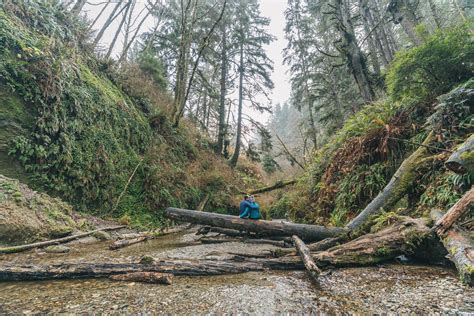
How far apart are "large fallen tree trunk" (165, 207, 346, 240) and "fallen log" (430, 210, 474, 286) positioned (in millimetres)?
2263

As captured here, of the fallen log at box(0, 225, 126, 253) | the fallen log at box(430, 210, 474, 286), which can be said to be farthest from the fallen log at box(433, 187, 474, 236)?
→ the fallen log at box(0, 225, 126, 253)

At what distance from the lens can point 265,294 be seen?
2.92 metres

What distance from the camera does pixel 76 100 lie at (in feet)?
25.1

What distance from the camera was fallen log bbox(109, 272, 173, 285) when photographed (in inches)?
128

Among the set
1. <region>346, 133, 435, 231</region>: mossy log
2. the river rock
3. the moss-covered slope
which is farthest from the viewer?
the moss-covered slope

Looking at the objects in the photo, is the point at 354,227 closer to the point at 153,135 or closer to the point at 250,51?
the point at 153,135

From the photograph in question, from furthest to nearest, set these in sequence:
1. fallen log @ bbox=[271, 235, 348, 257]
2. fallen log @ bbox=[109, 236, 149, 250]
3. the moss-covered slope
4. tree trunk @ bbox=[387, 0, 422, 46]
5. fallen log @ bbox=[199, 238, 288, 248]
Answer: tree trunk @ bbox=[387, 0, 422, 46] < the moss-covered slope < fallen log @ bbox=[199, 238, 288, 248] < fallen log @ bbox=[109, 236, 149, 250] < fallen log @ bbox=[271, 235, 348, 257]

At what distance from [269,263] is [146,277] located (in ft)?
6.36

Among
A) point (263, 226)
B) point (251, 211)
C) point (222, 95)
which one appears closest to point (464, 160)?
point (263, 226)

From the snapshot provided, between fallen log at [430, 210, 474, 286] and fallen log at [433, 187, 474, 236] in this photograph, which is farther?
fallen log at [433, 187, 474, 236]

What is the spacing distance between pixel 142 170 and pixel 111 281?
7.04 metres

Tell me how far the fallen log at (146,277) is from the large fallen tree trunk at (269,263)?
0.09 m

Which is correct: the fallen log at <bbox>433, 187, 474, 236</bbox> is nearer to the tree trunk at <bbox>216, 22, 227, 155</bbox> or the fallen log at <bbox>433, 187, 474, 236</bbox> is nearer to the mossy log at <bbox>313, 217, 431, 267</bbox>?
the mossy log at <bbox>313, 217, 431, 267</bbox>

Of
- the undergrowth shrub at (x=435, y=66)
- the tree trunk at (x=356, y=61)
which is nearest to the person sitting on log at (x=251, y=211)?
the undergrowth shrub at (x=435, y=66)
